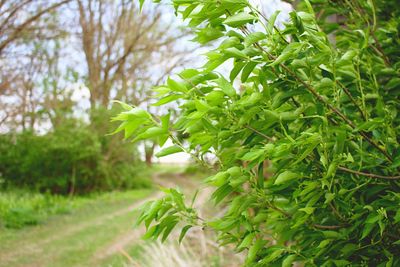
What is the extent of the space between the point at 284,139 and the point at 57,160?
16.3 metres

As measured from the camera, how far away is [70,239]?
363 inches

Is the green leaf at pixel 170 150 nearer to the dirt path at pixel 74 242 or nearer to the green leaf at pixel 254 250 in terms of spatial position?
the green leaf at pixel 254 250

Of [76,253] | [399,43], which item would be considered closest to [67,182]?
[76,253]

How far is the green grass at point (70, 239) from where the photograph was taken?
7493 mm

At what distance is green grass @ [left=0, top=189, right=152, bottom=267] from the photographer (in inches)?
295

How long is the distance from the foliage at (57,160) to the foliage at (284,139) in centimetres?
1499

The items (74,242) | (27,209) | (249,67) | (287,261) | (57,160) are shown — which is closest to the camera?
(249,67)

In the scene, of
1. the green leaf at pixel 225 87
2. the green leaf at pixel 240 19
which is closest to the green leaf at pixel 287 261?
the green leaf at pixel 225 87

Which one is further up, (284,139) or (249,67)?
(249,67)

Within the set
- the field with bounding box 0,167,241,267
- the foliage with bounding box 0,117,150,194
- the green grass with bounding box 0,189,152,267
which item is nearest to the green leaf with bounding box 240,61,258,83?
the field with bounding box 0,167,241,267

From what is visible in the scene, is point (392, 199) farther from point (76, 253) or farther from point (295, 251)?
point (76, 253)

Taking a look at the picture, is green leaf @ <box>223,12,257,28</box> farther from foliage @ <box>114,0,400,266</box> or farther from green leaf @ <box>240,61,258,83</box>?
green leaf @ <box>240,61,258,83</box>

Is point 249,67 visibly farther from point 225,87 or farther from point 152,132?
point 152,132

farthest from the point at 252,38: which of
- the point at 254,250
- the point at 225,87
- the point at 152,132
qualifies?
the point at 254,250
